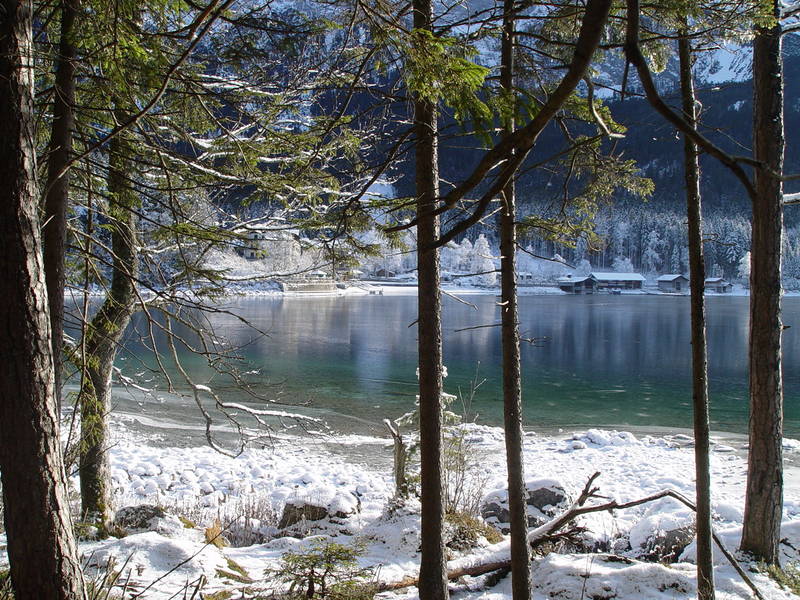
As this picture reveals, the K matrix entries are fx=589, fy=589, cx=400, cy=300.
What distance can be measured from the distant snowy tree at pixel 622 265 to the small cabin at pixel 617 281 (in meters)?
9.95

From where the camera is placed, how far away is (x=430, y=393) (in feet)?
13.5

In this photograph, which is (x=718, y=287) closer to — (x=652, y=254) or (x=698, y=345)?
(x=652, y=254)

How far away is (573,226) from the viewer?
483 centimetres

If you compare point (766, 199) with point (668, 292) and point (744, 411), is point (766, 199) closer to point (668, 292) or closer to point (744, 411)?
point (744, 411)

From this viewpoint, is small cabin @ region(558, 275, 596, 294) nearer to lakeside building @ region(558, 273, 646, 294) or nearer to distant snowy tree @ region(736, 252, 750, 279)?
lakeside building @ region(558, 273, 646, 294)

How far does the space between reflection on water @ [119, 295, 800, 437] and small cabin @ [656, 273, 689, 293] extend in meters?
59.8

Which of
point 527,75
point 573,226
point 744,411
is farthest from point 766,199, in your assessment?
point 744,411

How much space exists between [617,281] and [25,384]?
11049 cm

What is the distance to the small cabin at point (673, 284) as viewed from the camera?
9938 centimetres

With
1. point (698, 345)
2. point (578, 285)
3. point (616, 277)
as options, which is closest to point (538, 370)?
point (698, 345)

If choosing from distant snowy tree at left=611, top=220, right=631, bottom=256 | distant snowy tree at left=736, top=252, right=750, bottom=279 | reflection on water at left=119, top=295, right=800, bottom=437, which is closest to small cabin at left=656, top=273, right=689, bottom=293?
distant snowy tree at left=736, top=252, right=750, bottom=279

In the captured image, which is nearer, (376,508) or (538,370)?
(376,508)

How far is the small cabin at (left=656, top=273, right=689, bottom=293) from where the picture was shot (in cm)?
9938

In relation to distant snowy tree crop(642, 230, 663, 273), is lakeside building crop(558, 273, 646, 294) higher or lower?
lower
